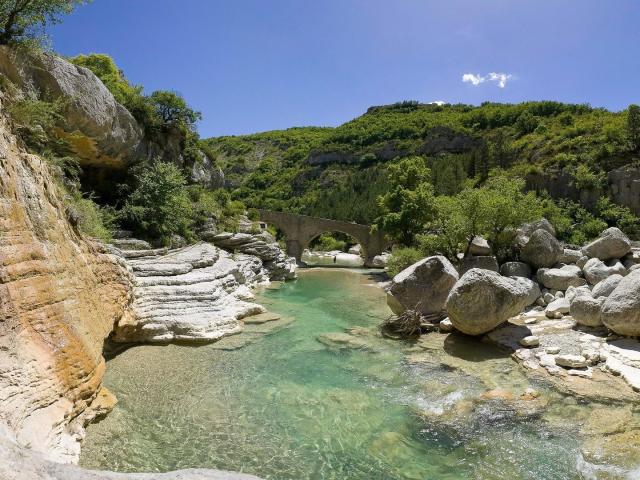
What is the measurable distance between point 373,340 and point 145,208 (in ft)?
48.9

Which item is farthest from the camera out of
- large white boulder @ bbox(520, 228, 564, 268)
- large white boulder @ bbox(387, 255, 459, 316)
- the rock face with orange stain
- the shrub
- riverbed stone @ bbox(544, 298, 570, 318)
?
the shrub

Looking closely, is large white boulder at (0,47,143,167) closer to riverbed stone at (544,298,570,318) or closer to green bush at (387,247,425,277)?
green bush at (387,247,425,277)

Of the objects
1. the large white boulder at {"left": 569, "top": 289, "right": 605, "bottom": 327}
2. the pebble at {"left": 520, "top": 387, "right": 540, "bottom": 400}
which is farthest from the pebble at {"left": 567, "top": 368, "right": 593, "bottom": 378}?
the large white boulder at {"left": 569, "top": 289, "right": 605, "bottom": 327}

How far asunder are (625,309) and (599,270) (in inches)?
251

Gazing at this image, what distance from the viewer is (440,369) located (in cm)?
1027

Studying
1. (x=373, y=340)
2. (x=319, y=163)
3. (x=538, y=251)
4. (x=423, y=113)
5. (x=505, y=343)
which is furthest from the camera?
(x=423, y=113)

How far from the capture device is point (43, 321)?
6.79 metres

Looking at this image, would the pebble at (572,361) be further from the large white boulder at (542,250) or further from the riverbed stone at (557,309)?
the large white boulder at (542,250)

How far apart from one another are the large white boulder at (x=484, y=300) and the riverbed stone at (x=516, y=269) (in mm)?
6007

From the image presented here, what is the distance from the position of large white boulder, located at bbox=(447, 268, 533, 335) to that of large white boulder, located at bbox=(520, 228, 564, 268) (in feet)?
22.7

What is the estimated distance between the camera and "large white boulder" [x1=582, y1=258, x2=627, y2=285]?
15.8 meters

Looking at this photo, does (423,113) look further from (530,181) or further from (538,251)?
(538,251)

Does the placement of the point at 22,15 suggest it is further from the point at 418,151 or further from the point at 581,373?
the point at 418,151

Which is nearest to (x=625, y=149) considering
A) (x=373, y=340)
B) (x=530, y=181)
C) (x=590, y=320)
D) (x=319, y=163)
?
(x=530, y=181)
